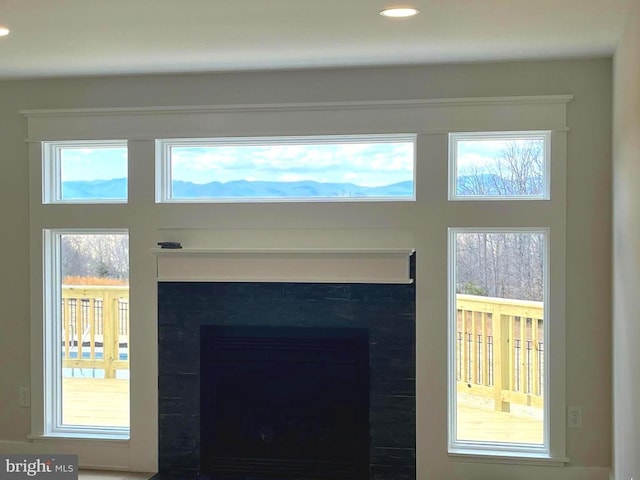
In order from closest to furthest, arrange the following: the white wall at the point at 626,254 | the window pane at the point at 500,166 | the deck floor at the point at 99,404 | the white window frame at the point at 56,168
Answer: the white wall at the point at 626,254 < the window pane at the point at 500,166 < the deck floor at the point at 99,404 < the white window frame at the point at 56,168

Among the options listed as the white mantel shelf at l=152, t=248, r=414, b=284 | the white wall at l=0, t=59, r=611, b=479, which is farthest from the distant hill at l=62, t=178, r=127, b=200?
the white mantel shelf at l=152, t=248, r=414, b=284

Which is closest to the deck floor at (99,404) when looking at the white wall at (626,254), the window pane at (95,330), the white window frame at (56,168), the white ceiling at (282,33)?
the window pane at (95,330)

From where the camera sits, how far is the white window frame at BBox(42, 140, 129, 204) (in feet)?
14.7

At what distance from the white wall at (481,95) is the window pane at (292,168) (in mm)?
160

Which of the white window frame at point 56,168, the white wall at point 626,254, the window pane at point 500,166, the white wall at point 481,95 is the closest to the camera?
the white wall at point 626,254

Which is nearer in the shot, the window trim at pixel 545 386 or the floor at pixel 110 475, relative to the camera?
the window trim at pixel 545 386

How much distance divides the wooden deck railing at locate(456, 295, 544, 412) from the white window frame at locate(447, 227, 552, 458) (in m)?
0.05

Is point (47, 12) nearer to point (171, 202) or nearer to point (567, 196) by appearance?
point (171, 202)

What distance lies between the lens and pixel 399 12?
303 centimetres

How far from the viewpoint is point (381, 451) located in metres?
4.20

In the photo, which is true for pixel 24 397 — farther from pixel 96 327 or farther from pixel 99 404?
pixel 96 327

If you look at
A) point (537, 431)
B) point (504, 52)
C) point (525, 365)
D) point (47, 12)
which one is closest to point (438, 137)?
point (504, 52)

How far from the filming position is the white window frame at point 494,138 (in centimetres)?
408

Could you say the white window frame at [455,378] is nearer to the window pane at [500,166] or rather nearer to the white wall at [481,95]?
the white wall at [481,95]
